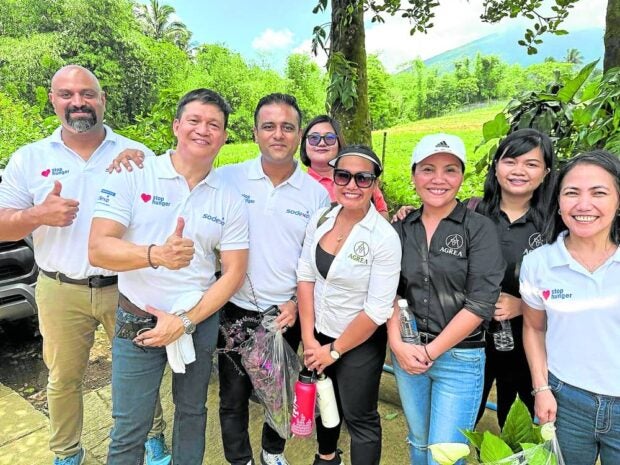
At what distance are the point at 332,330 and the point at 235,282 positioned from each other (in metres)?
0.53

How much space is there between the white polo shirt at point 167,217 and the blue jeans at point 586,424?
1.48 metres

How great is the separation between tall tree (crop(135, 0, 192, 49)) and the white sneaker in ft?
134

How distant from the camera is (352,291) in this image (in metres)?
2.03

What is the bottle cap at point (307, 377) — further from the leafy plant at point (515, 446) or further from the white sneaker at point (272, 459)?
the leafy plant at point (515, 446)

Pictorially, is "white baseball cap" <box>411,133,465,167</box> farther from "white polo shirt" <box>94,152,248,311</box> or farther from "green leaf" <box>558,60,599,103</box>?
"green leaf" <box>558,60,599,103</box>

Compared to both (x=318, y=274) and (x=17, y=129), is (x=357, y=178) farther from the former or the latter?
(x=17, y=129)

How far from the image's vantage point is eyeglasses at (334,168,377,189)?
77.5 inches

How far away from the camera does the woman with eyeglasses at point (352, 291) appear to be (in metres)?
1.95

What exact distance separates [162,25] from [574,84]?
44.6 m

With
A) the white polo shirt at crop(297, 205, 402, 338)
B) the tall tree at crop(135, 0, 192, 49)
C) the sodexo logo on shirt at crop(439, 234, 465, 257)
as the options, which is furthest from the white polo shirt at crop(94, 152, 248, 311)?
the tall tree at crop(135, 0, 192, 49)

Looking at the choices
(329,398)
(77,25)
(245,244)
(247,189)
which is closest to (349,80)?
(247,189)

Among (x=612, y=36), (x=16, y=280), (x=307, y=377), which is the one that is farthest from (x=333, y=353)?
(x=612, y=36)

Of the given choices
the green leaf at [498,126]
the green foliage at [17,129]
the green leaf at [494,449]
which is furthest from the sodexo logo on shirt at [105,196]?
the green foliage at [17,129]

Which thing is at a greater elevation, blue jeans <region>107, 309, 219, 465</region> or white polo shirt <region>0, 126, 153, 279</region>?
white polo shirt <region>0, 126, 153, 279</region>
